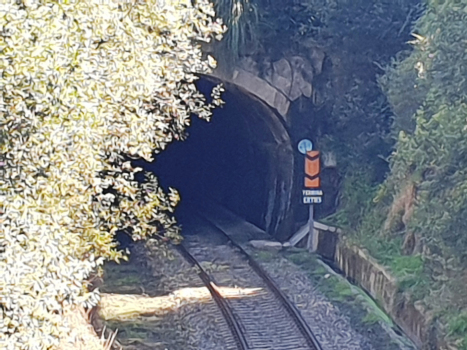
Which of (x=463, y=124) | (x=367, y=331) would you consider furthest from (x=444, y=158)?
(x=367, y=331)

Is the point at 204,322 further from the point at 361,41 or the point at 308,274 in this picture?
the point at 361,41

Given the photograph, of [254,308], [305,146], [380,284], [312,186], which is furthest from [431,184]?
[305,146]

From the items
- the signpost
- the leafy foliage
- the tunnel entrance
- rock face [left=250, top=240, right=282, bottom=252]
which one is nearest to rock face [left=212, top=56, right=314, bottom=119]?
the tunnel entrance

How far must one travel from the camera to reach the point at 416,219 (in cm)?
1041

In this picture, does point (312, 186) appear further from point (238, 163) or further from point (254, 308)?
point (238, 163)

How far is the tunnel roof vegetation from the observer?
213 inches

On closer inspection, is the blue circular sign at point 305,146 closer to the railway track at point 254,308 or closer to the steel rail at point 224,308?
the railway track at point 254,308

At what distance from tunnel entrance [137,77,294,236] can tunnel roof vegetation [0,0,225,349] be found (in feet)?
28.8

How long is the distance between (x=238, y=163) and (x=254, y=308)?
401 inches

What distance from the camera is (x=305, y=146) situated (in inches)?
628

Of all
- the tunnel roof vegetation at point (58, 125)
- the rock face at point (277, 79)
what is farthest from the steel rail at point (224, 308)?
the rock face at point (277, 79)

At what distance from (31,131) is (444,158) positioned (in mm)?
5969

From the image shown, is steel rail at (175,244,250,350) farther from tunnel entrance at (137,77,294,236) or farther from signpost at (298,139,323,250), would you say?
tunnel entrance at (137,77,294,236)

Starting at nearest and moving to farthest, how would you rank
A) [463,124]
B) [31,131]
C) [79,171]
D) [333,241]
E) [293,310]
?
[31,131] → [79,171] → [463,124] → [293,310] → [333,241]
